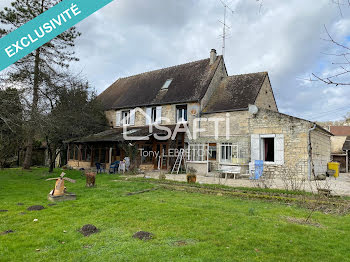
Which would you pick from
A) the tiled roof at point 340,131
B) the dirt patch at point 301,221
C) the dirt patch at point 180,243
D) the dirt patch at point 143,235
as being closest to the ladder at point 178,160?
the dirt patch at point 301,221

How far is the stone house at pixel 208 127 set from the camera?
14.5 metres

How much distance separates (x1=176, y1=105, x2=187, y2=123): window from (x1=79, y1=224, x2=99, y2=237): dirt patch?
1392 cm

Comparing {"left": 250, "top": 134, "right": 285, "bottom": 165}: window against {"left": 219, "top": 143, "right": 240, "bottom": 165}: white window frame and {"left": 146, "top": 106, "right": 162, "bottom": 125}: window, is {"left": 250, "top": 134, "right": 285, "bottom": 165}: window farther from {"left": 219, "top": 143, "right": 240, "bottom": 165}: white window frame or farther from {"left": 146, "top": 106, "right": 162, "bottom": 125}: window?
{"left": 146, "top": 106, "right": 162, "bottom": 125}: window

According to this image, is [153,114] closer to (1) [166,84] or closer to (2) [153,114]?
(2) [153,114]

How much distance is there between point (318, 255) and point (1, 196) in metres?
8.98

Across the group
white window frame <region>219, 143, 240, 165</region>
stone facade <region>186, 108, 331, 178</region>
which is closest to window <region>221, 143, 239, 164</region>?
white window frame <region>219, 143, 240, 165</region>

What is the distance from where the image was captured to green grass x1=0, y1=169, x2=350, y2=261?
3936 mm

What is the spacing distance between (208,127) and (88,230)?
13396mm

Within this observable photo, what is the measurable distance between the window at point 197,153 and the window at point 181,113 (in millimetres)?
2086

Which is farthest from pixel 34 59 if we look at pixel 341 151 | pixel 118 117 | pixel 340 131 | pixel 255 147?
A: pixel 340 131

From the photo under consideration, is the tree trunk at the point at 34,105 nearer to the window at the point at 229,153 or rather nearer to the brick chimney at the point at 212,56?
the window at the point at 229,153

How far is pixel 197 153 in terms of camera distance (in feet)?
58.3

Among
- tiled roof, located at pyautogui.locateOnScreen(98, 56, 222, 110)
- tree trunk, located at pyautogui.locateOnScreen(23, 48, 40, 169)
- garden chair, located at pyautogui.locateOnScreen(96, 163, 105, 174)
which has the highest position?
tiled roof, located at pyautogui.locateOnScreen(98, 56, 222, 110)

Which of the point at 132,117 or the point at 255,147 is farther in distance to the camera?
the point at 132,117
